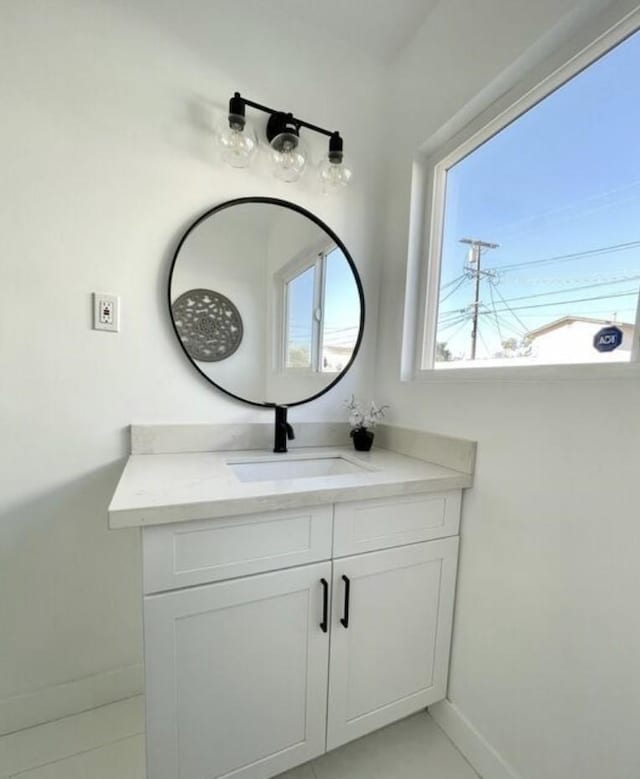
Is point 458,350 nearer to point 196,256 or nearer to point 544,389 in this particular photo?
point 544,389

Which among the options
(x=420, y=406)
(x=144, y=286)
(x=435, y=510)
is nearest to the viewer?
(x=435, y=510)

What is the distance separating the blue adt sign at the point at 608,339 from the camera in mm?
778

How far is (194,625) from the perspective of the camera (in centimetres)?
79

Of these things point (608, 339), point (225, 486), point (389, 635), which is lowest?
point (389, 635)

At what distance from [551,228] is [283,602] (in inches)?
47.7

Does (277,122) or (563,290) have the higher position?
(277,122)

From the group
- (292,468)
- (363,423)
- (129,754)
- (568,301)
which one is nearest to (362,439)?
(363,423)

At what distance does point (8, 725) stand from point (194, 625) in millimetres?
933

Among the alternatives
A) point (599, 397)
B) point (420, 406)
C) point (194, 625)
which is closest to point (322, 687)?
point (194, 625)

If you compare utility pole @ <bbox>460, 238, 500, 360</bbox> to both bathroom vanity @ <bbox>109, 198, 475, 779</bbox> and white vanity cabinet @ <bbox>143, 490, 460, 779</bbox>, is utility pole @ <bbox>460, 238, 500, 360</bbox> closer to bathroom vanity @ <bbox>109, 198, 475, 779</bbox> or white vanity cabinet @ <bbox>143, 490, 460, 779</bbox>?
bathroom vanity @ <bbox>109, 198, 475, 779</bbox>

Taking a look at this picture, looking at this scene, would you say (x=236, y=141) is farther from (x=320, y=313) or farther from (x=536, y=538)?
(x=536, y=538)

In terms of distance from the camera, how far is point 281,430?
1316mm

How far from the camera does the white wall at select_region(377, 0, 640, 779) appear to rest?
0.75m

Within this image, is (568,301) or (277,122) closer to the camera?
(568,301)
